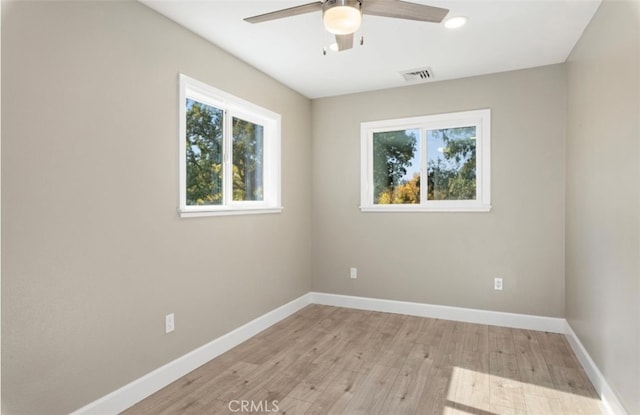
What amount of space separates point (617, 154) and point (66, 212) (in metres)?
3.04

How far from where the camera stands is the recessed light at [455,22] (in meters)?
2.49

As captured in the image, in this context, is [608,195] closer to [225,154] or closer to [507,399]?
[507,399]

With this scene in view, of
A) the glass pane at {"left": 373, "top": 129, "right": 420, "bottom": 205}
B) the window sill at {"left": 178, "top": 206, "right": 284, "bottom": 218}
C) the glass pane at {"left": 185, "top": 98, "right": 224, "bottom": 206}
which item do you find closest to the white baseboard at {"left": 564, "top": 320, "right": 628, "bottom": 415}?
the glass pane at {"left": 373, "top": 129, "right": 420, "bottom": 205}

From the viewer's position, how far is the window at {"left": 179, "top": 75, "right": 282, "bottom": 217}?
2723mm

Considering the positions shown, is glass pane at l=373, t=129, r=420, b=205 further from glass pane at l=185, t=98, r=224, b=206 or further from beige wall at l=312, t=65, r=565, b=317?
glass pane at l=185, t=98, r=224, b=206

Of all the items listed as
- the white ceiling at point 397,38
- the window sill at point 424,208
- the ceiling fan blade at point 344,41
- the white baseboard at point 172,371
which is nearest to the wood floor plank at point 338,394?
the white baseboard at point 172,371

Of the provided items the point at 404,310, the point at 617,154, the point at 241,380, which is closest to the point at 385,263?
the point at 404,310

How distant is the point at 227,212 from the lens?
301 centimetres

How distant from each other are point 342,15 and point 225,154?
1823 mm

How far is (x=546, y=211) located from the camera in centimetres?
337

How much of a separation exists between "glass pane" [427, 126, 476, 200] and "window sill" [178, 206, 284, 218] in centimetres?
171

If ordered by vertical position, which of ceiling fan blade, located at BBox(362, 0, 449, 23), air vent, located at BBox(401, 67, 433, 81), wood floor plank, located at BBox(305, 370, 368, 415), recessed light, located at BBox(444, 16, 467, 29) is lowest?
wood floor plank, located at BBox(305, 370, 368, 415)

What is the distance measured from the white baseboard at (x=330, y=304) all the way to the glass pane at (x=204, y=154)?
46.6 inches

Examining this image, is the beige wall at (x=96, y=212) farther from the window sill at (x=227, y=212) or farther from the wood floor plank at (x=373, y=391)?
the wood floor plank at (x=373, y=391)
